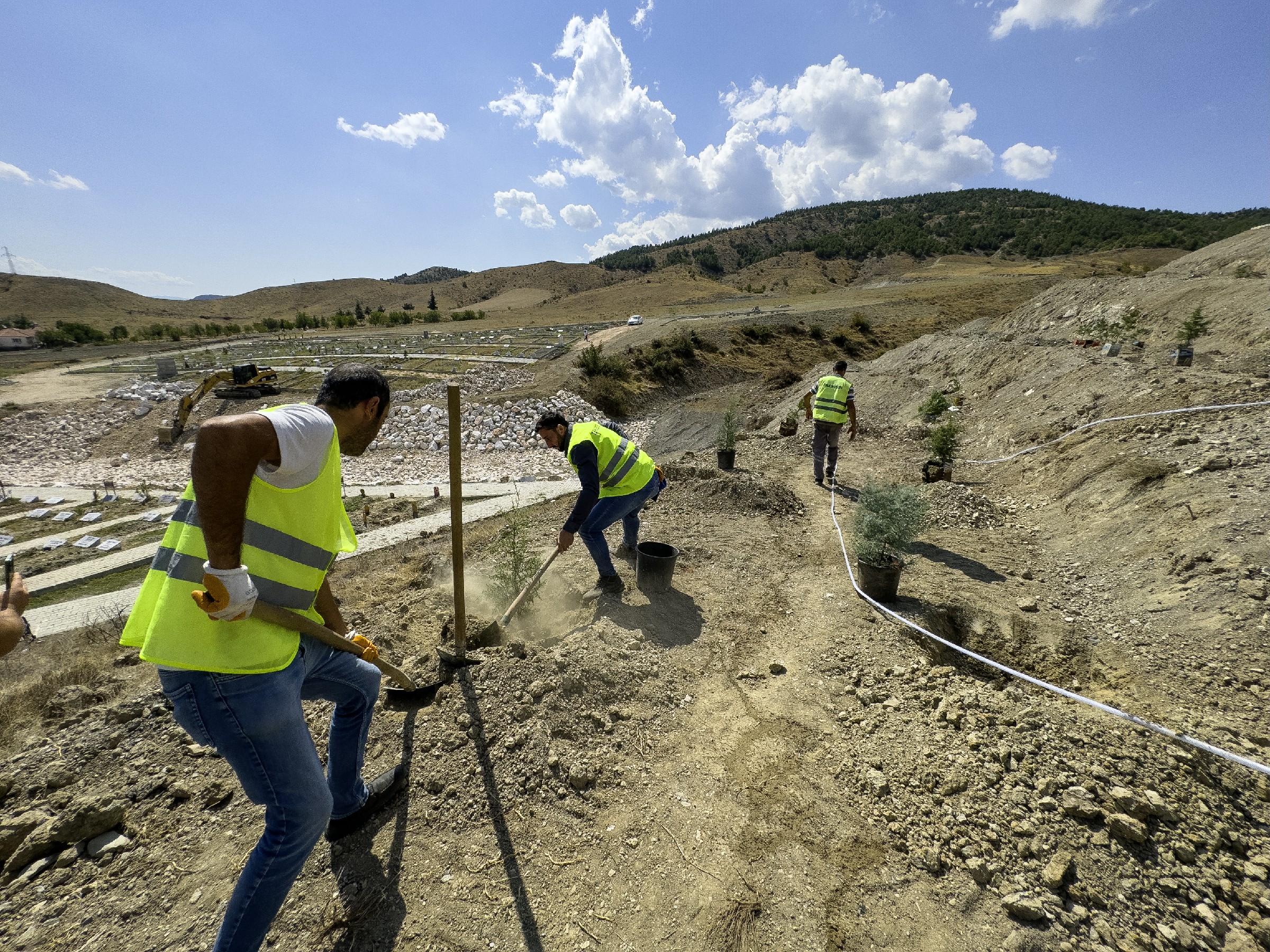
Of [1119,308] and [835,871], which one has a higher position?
[1119,308]

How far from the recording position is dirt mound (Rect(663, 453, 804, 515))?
7055mm

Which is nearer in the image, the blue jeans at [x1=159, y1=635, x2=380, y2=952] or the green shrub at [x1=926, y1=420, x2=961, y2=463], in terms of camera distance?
the blue jeans at [x1=159, y1=635, x2=380, y2=952]

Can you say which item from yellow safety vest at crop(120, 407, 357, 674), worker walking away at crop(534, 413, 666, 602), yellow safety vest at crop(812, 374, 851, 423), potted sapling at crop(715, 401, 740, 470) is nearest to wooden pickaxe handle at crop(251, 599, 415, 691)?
yellow safety vest at crop(120, 407, 357, 674)

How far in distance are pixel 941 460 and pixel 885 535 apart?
4075 mm

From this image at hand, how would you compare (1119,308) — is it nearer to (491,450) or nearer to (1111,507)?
(1111,507)

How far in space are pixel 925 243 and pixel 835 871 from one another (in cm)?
8098

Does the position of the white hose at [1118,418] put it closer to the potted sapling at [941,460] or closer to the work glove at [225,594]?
the potted sapling at [941,460]

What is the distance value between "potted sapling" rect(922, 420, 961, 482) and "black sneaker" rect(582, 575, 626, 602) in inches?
218

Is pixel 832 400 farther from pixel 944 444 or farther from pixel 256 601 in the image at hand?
pixel 256 601

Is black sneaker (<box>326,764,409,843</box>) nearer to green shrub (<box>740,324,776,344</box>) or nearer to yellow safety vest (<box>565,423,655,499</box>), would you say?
yellow safety vest (<box>565,423,655,499</box>)

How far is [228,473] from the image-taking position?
1699mm

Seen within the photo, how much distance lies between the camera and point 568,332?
32500mm

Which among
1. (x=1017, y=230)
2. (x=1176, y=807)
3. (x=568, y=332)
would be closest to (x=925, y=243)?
(x=1017, y=230)

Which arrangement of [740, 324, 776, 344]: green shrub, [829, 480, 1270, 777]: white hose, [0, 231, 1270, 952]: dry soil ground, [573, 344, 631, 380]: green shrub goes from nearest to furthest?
[0, 231, 1270, 952]: dry soil ground
[829, 480, 1270, 777]: white hose
[573, 344, 631, 380]: green shrub
[740, 324, 776, 344]: green shrub
